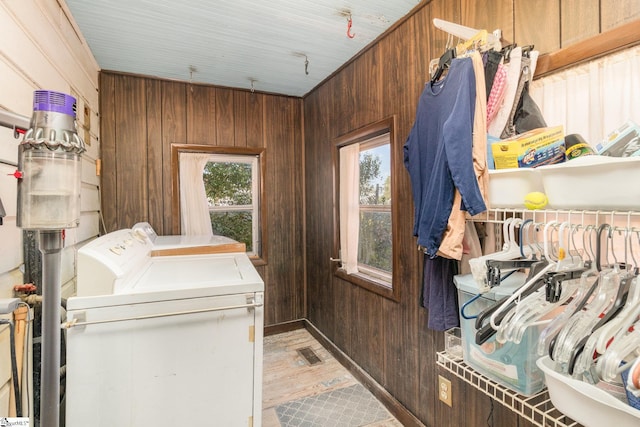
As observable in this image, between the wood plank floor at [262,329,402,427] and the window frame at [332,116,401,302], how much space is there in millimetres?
743

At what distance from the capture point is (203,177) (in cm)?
304

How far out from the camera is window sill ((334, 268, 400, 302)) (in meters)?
2.05

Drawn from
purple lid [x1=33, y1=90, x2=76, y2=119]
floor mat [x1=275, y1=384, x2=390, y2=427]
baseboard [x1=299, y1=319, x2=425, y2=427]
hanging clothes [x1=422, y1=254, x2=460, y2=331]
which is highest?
purple lid [x1=33, y1=90, x2=76, y2=119]

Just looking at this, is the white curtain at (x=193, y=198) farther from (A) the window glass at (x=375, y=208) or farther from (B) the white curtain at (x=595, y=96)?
(B) the white curtain at (x=595, y=96)

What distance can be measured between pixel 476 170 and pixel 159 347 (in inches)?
52.8

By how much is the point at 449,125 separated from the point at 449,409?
56.6 inches

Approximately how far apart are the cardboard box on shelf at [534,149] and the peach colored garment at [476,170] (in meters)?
0.06

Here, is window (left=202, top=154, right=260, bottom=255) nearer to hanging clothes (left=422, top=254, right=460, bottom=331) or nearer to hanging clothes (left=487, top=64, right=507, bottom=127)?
hanging clothes (left=422, top=254, right=460, bottom=331)

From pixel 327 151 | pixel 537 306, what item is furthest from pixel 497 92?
pixel 327 151

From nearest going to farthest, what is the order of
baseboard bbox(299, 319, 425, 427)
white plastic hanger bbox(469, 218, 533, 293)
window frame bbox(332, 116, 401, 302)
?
white plastic hanger bbox(469, 218, 533, 293) → baseboard bbox(299, 319, 425, 427) → window frame bbox(332, 116, 401, 302)

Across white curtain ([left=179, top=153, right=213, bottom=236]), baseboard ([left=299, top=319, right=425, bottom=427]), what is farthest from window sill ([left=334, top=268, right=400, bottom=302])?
white curtain ([left=179, top=153, right=213, bottom=236])

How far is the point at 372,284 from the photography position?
7.44ft

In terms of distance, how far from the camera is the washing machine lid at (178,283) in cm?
116

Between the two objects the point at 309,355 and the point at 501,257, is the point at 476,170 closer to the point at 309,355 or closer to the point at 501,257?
the point at 501,257
